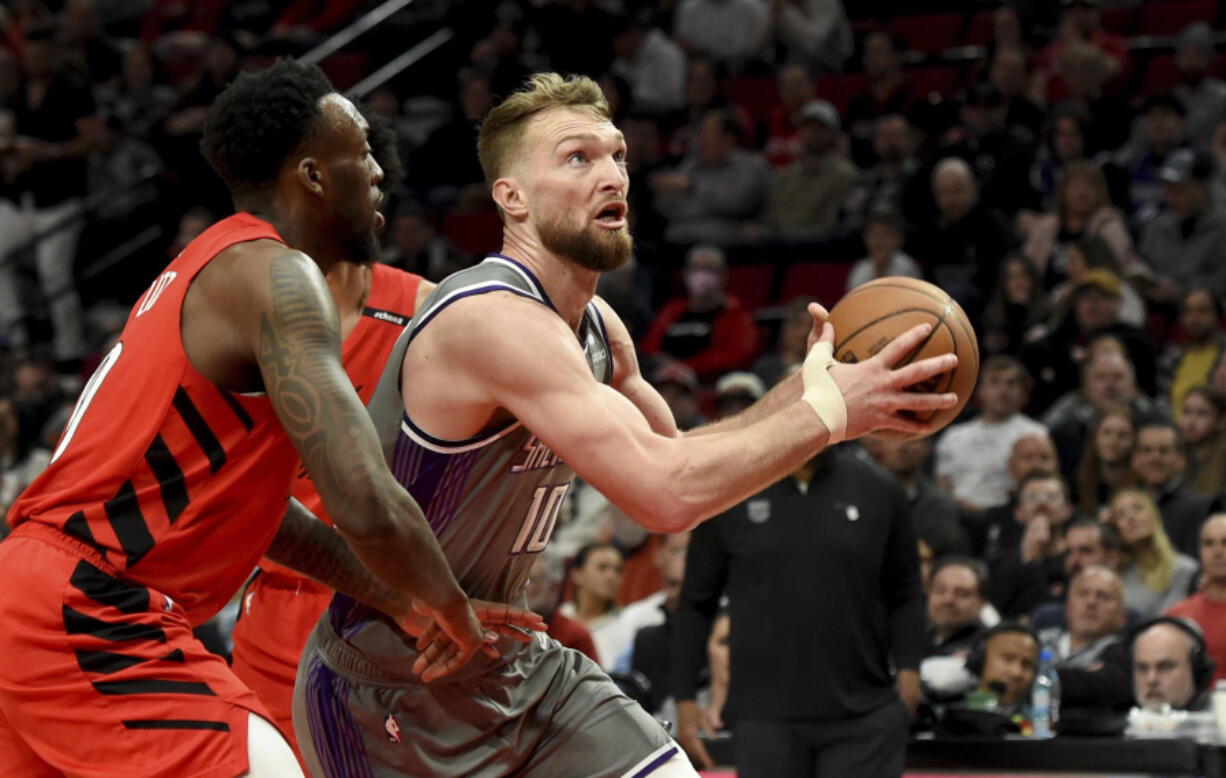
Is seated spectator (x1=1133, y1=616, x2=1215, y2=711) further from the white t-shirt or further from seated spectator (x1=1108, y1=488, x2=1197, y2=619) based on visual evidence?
the white t-shirt

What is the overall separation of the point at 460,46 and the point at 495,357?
12.7 meters

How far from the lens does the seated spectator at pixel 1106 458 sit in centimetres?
911

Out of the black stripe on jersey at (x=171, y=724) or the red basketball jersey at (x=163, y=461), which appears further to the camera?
the red basketball jersey at (x=163, y=461)

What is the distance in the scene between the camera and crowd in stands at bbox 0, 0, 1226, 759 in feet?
28.8

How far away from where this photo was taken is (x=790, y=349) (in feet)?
34.3

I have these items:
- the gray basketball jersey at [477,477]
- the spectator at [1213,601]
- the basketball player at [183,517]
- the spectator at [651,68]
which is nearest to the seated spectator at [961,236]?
the spectator at [651,68]

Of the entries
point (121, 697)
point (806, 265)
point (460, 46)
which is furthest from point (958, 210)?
point (121, 697)

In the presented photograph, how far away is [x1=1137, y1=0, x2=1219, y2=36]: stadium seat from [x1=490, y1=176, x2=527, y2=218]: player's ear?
35.9 feet

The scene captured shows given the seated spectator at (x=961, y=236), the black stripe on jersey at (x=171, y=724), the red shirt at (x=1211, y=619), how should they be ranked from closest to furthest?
the black stripe on jersey at (x=171, y=724)
the red shirt at (x=1211, y=619)
the seated spectator at (x=961, y=236)

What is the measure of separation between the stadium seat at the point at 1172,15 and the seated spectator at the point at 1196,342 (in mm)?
4122

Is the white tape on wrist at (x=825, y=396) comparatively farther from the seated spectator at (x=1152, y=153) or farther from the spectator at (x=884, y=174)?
the spectator at (x=884, y=174)

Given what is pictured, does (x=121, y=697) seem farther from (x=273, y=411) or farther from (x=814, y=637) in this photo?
(x=814, y=637)

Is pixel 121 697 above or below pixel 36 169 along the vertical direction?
below

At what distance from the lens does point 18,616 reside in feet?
10.5
